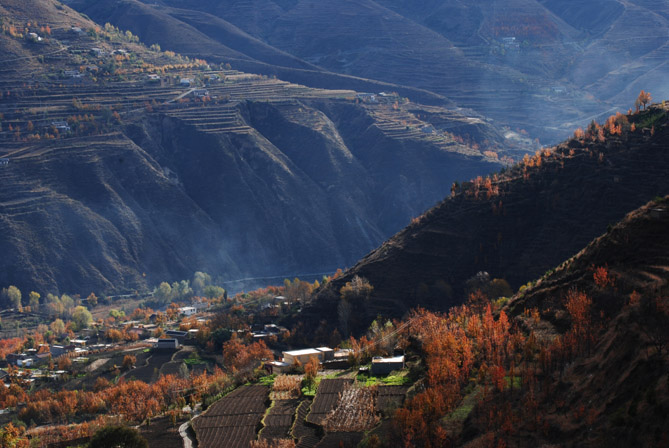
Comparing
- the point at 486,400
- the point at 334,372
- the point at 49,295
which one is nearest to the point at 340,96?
the point at 49,295

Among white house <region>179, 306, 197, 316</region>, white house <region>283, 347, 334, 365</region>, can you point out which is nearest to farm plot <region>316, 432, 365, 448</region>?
white house <region>283, 347, 334, 365</region>

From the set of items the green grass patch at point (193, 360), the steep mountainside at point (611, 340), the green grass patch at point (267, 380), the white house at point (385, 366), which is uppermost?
the steep mountainside at point (611, 340)

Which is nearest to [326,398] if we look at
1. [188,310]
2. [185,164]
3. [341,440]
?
[341,440]

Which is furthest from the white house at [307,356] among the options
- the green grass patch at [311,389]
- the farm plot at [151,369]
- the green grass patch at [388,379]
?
the farm plot at [151,369]

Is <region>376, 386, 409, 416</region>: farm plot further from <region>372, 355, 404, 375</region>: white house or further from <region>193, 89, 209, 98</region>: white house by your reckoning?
<region>193, 89, 209, 98</region>: white house

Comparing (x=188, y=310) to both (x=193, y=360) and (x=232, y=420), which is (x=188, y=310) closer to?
(x=193, y=360)

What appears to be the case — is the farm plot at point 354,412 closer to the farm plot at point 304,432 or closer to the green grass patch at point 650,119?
the farm plot at point 304,432

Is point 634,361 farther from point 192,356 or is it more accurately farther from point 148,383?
point 192,356
